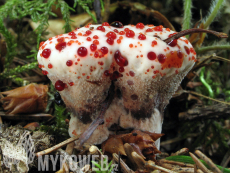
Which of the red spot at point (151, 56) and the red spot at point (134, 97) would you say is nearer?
the red spot at point (151, 56)

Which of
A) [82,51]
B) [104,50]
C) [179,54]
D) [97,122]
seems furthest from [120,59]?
[97,122]

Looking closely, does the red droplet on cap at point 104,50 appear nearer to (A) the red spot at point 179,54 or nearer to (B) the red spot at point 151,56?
(B) the red spot at point 151,56

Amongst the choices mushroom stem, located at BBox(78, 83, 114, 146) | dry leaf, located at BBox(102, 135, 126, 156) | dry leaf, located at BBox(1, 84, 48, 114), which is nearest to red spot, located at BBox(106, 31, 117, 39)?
mushroom stem, located at BBox(78, 83, 114, 146)

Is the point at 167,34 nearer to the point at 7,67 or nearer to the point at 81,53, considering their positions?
the point at 81,53

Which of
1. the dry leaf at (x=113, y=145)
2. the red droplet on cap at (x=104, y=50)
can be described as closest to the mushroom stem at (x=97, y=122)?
the dry leaf at (x=113, y=145)

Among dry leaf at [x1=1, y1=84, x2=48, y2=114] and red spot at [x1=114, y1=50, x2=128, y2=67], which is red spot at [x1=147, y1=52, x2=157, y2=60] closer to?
red spot at [x1=114, y1=50, x2=128, y2=67]

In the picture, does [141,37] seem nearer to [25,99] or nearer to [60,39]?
[60,39]
